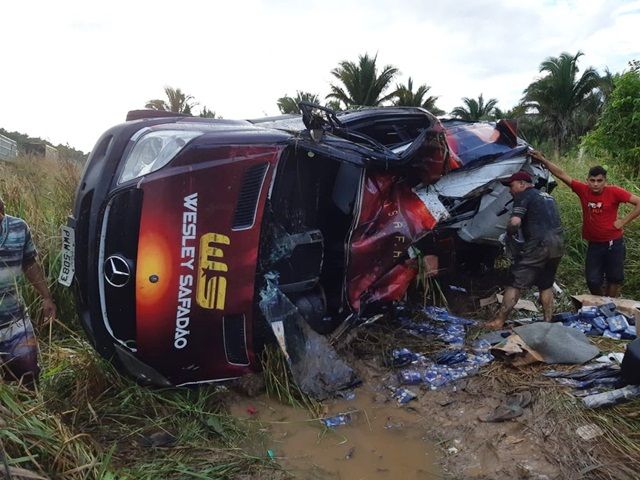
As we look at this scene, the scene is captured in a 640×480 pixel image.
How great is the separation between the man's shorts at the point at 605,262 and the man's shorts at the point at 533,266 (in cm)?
92

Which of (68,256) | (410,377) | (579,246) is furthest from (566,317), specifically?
(68,256)

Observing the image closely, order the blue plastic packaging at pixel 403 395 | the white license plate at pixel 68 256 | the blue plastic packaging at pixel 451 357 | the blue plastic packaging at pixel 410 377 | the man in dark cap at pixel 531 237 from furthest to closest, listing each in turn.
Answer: the man in dark cap at pixel 531 237
the blue plastic packaging at pixel 451 357
the blue plastic packaging at pixel 410 377
the blue plastic packaging at pixel 403 395
the white license plate at pixel 68 256

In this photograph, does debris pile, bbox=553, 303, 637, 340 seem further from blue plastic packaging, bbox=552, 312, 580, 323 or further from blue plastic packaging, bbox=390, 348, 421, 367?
blue plastic packaging, bbox=390, 348, 421, 367

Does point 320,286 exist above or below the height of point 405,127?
below

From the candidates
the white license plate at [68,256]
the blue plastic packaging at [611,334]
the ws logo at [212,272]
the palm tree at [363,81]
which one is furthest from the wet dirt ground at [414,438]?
the palm tree at [363,81]

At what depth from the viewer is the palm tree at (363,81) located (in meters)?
24.7

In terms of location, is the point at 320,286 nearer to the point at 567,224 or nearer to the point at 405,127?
the point at 405,127

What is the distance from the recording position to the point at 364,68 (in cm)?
2467

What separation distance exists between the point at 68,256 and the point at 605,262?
16.0ft

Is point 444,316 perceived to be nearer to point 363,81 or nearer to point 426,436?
point 426,436

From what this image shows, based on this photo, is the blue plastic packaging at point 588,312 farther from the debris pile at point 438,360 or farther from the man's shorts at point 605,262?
the debris pile at point 438,360

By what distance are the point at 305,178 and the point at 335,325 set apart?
41.0 inches

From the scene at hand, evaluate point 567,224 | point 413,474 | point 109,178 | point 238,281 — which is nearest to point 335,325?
point 238,281

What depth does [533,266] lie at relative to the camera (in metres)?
4.48
